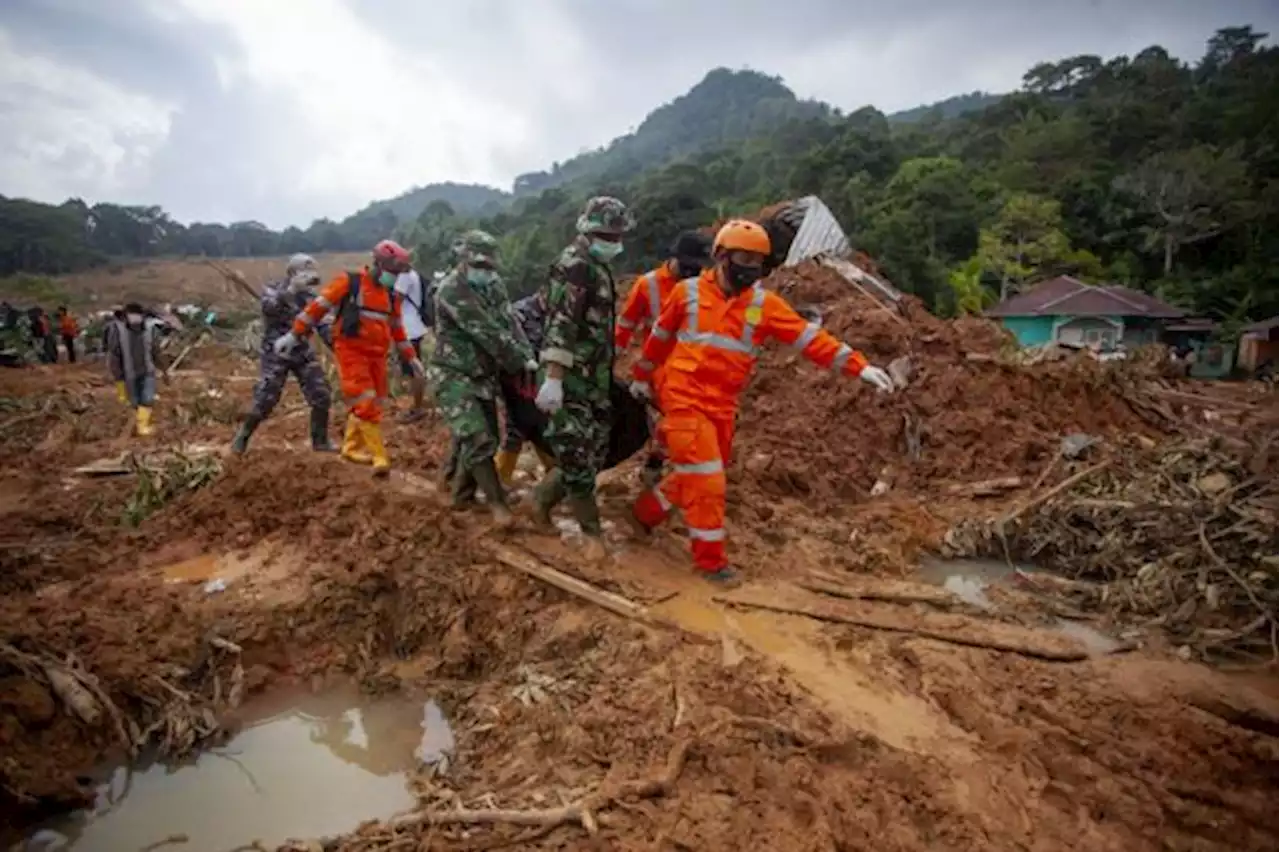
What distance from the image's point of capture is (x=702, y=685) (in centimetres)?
323

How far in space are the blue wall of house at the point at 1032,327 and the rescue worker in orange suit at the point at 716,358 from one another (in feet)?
84.0

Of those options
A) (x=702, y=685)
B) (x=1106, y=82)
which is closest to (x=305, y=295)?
(x=702, y=685)

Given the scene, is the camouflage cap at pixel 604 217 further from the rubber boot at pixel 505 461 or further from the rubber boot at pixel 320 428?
the rubber boot at pixel 320 428

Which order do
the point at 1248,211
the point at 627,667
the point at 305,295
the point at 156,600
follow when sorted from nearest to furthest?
the point at 627,667
the point at 156,600
the point at 305,295
the point at 1248,211

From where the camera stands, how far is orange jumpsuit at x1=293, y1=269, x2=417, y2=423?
6.00 metres

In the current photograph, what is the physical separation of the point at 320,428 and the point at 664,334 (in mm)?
3854

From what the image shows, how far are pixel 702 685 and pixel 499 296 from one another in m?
2.71

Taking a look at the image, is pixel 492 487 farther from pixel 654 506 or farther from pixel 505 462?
pixel 654 506

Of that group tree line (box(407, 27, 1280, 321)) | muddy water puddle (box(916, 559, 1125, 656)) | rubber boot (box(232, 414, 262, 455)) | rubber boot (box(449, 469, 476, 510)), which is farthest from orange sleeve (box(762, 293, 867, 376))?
tree line (box(407, 27, 1280, 321))

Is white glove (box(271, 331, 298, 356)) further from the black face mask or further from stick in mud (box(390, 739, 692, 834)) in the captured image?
stick in mud (box(390, 739, 692, 834))

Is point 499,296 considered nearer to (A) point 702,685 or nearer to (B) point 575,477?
(B) point 575,477

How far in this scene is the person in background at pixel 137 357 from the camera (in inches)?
358

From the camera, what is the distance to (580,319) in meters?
4.41

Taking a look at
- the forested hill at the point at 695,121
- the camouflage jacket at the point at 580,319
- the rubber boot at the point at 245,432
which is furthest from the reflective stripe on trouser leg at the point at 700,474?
the forested hill at the point at 695,121
